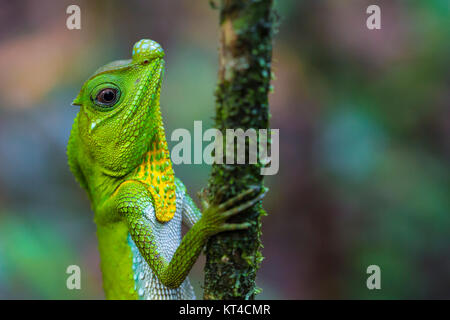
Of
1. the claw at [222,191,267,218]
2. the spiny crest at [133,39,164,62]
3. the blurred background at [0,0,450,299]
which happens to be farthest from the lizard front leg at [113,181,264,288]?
the blurred background at [0,0,450,299]

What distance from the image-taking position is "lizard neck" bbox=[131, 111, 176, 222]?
2.93 meters

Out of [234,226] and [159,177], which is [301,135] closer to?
[159,177]

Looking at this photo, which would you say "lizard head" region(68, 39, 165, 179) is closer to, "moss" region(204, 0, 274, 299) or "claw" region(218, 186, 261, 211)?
"moss" region(204, 0, 274, 299)

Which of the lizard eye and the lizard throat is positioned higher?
the lizard eye

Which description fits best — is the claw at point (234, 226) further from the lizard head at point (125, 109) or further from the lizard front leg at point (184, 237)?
the lizard head at point (125, 109)

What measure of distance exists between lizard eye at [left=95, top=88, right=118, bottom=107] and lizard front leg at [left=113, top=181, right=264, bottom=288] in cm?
55

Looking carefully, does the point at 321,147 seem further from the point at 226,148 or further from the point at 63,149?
the point at 226,148

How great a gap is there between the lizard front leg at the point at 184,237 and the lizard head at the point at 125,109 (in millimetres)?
220

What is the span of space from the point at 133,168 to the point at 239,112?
1.27m

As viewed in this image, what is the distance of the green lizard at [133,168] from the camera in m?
2.88

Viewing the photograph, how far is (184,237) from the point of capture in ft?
7.94

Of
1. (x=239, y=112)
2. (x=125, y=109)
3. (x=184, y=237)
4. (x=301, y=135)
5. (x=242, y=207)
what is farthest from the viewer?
(x=301, y=135)

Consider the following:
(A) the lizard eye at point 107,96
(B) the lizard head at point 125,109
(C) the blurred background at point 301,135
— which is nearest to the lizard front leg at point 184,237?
(B) the lizard head at point 125,109

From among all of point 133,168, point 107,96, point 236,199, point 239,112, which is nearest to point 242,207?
point 236,199
